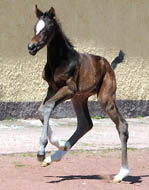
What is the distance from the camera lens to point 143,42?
500 inches

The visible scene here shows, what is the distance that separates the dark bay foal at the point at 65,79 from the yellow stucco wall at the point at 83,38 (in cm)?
474

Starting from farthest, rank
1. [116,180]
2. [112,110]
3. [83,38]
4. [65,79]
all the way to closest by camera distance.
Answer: [83,38], [112,110], [116,180], [65,79]

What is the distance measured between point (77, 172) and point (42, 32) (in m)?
2.07

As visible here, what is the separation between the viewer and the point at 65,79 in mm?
6402

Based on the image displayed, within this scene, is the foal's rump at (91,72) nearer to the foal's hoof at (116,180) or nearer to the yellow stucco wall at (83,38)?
the foal's hoof at (116,180)

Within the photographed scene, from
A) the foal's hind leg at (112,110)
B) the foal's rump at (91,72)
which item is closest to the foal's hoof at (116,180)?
the foal's hind leg at (112,110)

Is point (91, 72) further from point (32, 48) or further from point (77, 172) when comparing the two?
point (77, 172)

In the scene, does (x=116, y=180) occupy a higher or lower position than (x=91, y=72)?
lower

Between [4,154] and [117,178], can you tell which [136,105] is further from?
[117,178]

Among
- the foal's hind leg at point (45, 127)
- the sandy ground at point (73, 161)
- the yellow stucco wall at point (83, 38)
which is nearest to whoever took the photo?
the foal's hind leg at point (45, 127)

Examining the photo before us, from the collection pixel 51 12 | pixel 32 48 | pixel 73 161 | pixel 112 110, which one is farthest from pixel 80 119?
pixel 51 12

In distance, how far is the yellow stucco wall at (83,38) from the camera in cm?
1141

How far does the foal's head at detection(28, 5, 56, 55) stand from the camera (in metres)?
6.02

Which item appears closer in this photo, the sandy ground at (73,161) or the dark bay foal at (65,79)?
the dark bay foal at (65,79)
